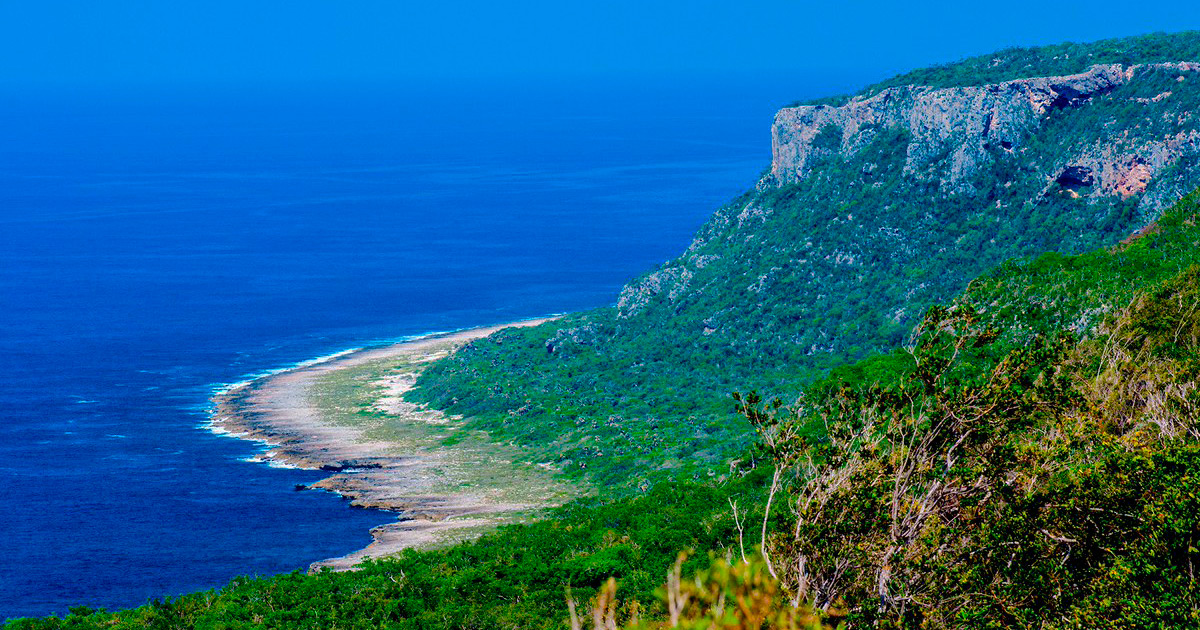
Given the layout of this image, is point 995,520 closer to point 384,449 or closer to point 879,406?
point 879,406

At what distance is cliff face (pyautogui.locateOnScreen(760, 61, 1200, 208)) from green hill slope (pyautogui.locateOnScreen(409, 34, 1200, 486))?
15 centimetres

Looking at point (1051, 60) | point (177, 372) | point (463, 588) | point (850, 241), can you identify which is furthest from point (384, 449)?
point (1051, 60)

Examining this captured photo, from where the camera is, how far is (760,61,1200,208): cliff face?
97938 mm

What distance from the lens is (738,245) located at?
12419 cm

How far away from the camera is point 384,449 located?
9862cm

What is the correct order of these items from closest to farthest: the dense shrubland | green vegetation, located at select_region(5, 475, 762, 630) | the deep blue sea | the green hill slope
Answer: the dense shrubland < green vegetation, located at select_region(5, 475, 762, 630) < the deep blue sea < the green hill slope

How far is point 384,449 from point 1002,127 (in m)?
57.2

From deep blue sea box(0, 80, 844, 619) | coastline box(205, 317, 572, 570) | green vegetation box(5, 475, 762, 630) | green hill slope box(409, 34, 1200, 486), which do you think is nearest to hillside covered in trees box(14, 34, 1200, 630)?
green vegetation box(5, 475, 762, 630)

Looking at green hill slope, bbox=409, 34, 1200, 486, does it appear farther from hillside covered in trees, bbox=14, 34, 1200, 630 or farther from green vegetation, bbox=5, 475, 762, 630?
green vegetation, bbox=5, 475, 762, 630

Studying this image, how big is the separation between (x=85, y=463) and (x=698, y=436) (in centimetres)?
4694

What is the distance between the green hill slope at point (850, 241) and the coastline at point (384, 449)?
388 cm

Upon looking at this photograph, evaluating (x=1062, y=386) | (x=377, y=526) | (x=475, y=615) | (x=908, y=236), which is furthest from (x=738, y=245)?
(x=1062, y=386)

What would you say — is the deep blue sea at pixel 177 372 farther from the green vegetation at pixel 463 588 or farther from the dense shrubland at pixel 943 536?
the dense shrubland at pixel 943 536

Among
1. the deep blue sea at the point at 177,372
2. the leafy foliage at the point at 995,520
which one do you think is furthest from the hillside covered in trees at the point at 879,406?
the deep blue sea at the point at 177,372
